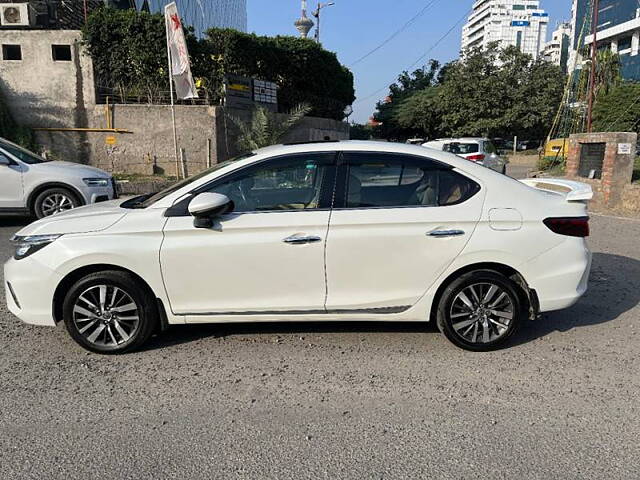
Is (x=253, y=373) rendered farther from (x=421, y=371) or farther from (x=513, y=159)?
(x=513, y=159)

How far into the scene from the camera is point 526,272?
390 cm

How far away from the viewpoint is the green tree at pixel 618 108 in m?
33.9

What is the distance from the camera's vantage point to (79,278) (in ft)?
12.5

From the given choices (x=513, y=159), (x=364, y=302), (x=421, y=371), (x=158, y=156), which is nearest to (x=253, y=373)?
(x=364, y=302)

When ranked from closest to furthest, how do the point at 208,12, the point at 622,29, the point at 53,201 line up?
the point at 53,201, the point at 208,12, the point at 622,29

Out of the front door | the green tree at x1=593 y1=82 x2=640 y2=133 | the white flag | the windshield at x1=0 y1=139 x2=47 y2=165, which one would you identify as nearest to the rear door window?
the front door

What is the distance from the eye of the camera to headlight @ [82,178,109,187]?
28.8 feet

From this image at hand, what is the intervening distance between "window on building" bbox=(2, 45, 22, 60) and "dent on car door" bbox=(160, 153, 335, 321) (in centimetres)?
1708

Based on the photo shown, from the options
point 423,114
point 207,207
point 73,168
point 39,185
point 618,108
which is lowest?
point 39,185

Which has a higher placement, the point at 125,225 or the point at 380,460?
the point at 125,225

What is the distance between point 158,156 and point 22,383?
15.3 m

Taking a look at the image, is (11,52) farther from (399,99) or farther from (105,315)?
(399,99)

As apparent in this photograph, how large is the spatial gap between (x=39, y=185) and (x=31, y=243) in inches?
217

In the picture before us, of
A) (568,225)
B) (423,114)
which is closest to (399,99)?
(423,114)
